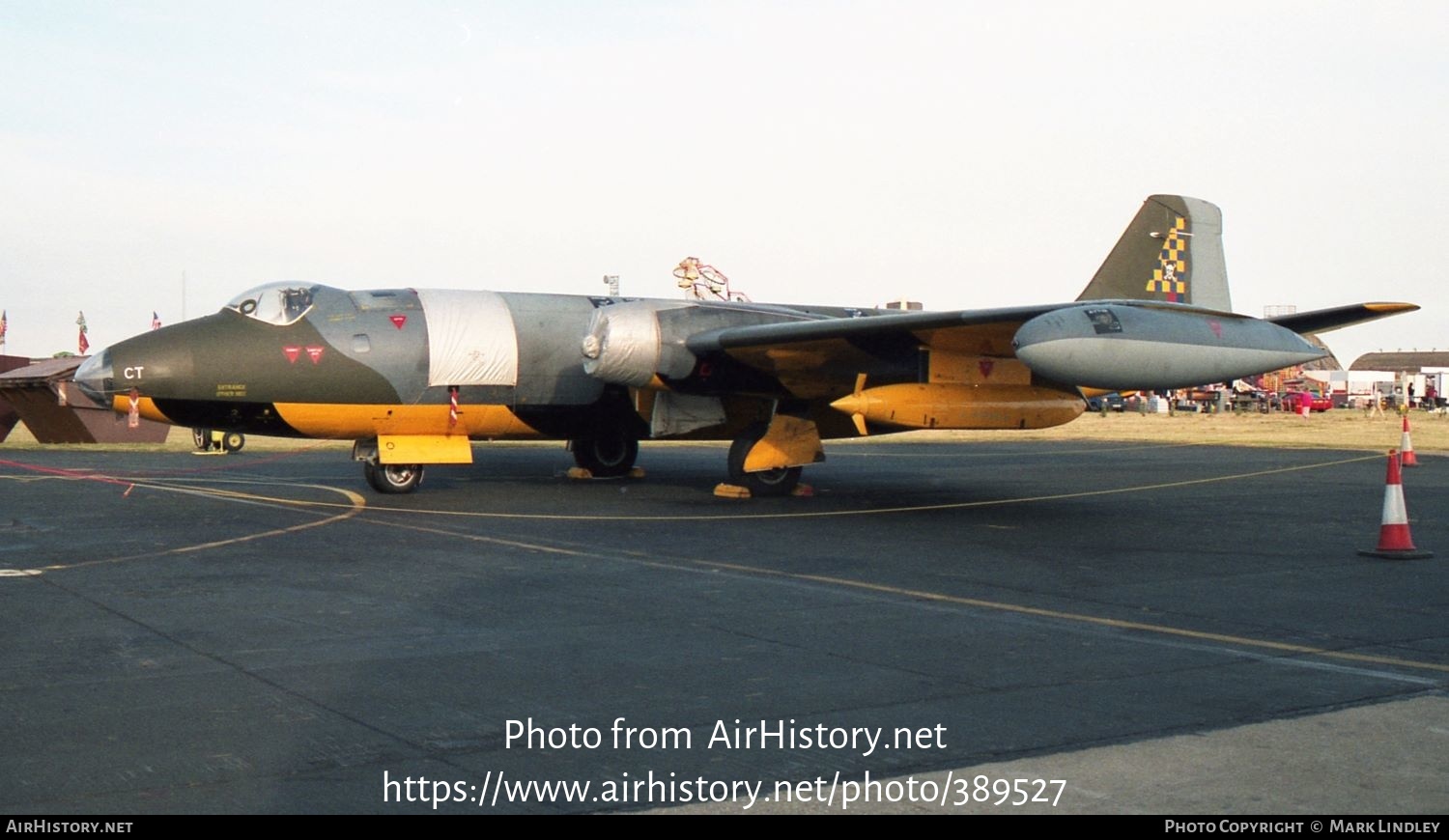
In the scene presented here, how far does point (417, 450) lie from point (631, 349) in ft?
11.8

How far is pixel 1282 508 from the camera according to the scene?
58.0 feet

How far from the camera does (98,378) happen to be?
16719 millimetres

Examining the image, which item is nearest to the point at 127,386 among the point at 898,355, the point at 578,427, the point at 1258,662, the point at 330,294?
the point at 330,294

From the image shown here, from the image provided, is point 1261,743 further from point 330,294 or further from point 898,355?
point 330,294

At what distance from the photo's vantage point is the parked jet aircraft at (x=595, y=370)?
16734 mm

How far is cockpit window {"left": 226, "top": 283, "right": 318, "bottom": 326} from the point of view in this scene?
691 inches

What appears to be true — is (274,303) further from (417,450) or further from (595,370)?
(595,370)

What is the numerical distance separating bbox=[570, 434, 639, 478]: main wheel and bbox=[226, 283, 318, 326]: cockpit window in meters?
5.96

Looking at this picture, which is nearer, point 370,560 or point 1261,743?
point 1261,743

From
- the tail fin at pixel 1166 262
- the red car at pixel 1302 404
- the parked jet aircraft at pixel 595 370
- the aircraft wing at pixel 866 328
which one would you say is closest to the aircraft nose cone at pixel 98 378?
the parked jet aircraft at pixel 595 370

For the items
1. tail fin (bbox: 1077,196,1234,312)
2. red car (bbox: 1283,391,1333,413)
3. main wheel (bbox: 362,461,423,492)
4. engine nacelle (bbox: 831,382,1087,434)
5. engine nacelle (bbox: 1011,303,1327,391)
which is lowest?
main wheel (bbox: 362,461,423,492)

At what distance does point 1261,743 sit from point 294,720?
4.54 m

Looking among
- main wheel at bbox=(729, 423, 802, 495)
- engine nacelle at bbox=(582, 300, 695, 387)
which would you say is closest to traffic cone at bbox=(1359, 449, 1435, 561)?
main wheel at bbox=(729, 423, 802, 495)

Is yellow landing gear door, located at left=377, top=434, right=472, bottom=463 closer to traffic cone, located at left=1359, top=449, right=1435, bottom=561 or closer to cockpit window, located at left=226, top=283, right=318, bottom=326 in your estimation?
cockpit window, located at left=226, top=283, right=318, bottom=326
